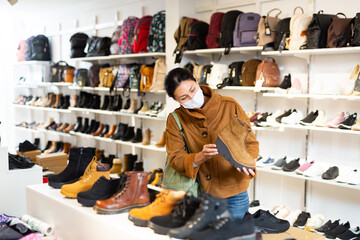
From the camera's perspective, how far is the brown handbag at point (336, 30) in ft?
11.2

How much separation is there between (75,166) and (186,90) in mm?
941

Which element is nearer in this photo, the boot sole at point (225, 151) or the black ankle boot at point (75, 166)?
the boot sole at point (225, 151)

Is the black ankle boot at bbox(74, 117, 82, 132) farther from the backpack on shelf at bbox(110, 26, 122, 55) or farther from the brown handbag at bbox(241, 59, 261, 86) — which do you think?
the brown handbag at bbox(241, 59, 261, 86)

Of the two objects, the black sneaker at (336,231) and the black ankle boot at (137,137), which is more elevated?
the black ankle boot at (137,137)

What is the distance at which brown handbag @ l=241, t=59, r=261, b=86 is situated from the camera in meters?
4.19

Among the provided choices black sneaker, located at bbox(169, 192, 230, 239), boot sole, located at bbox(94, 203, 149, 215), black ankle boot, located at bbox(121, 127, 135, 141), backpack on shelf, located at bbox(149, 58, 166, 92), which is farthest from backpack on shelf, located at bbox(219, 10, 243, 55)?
black sneaker, located at bbox(169, 192, 230, 239)

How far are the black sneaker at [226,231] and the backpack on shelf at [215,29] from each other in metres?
3.31

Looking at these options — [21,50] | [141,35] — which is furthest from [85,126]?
[21,50]

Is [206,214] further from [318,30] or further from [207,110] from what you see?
[318,30]

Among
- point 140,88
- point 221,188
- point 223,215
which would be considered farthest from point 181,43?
point 223,215

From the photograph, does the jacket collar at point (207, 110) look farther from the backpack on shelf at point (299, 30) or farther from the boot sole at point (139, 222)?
the backpack on shelf at point (299, 30)

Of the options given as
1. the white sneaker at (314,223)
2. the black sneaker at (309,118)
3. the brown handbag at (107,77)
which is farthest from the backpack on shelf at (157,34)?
the white sneaker at (314,223)

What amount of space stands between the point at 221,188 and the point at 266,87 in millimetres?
2188

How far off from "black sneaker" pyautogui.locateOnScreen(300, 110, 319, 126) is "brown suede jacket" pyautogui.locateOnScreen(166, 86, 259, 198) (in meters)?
1.85
